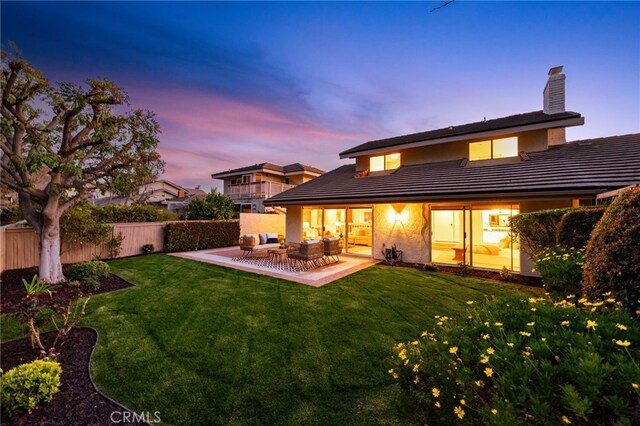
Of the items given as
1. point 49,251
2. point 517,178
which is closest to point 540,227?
point 517,178

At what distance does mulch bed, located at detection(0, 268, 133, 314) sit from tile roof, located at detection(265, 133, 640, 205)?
26.2 ft

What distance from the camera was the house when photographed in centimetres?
838

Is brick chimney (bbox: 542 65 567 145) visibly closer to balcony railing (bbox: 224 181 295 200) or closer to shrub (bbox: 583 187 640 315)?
shrub (bbox: 583 187 640 315)

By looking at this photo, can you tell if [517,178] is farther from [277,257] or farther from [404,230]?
[277,257]

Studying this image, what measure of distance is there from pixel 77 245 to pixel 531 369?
15.2 m

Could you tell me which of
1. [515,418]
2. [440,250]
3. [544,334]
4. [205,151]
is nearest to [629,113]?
[440,250]

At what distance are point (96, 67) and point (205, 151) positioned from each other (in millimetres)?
17986

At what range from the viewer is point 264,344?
4.36m

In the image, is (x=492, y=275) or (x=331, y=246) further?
(x=331, y=246)

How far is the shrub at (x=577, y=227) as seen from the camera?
4.84m

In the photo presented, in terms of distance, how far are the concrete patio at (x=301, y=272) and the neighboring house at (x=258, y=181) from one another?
11.6 meters

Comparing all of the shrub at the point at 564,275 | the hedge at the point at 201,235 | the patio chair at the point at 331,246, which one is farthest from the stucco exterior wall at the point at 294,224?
the shrub at the point at 564,275

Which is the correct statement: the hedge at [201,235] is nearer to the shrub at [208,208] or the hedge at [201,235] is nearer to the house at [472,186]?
the shrub at [208,208]

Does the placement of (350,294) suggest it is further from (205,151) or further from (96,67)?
(205,151)
